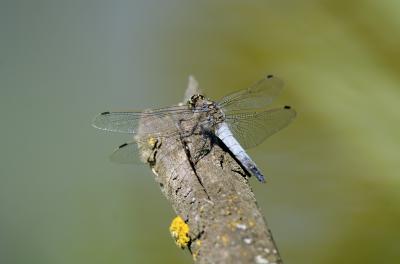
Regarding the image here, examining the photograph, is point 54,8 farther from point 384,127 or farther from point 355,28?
point 384,127

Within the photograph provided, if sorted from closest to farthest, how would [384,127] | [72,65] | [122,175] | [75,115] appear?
[384,127], [122,175], [75,115], [72,65]

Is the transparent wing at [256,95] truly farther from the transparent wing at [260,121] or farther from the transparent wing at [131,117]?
the transparent wing at [131,117]

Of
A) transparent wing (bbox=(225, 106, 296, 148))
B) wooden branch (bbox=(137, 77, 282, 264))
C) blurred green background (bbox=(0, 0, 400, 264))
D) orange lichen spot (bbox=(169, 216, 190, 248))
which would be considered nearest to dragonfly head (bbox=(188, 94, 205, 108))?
transparent wing (bbox=(225, 106, 296, 148))

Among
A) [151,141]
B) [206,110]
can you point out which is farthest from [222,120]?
[151,141]

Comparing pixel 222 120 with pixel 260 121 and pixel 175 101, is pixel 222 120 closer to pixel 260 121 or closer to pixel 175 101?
pixel 260 121

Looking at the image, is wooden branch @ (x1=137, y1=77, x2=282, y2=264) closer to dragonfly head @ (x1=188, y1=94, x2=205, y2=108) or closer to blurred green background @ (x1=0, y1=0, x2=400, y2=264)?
dragonfly head @ (x1=188, y1=94, x2=205, y2=108)

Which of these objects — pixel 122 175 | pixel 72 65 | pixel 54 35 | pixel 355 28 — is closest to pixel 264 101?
pixel 355 28
